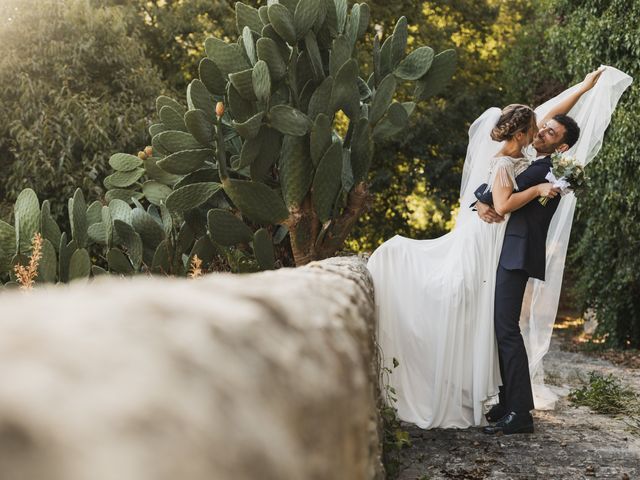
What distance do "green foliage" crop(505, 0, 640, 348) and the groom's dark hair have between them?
4706mm

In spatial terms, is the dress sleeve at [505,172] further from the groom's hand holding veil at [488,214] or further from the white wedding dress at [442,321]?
the groom's hand holding veil at [488,214]

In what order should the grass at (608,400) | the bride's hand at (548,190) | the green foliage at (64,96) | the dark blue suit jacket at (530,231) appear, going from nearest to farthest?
the bride's hand at (548,190)
the dark blue suit jacket at (530,231)
the grass at (608,400)
the green foliage at (64,96)

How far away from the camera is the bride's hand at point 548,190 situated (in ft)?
16.6

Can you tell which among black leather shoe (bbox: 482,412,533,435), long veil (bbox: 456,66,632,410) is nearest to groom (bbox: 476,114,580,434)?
black leather shoe (bbox: 482,412,533,435)

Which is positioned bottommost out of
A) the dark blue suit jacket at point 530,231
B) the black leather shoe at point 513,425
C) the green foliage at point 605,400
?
the green foliage at point 605,400

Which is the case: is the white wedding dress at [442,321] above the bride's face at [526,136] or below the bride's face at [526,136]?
below

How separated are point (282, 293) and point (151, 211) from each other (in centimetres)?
533

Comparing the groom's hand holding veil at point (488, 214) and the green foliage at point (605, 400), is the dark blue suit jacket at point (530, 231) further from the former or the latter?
the green foliage at point (605, 400)

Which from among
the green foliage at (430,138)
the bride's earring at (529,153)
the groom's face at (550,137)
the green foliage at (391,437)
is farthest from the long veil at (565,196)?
the green foliage at (430,138)

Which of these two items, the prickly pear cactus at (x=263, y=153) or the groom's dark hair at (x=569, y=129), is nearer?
the groom's dark hair at (x=569, y=129)

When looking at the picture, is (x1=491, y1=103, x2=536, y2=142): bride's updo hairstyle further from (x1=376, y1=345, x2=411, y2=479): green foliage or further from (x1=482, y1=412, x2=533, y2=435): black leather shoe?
(x1=482, y1=412, x2=533, y2=435): black leather shoe

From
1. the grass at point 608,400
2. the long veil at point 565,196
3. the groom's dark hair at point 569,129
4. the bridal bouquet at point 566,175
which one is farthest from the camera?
the grass at point 608,400

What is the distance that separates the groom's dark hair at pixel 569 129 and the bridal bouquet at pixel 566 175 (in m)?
0.32

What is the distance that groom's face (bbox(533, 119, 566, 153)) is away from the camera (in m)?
5.35
